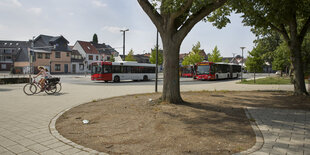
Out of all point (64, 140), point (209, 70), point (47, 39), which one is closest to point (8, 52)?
point (47, 39)

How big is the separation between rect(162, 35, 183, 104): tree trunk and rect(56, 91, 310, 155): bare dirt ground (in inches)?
26.3

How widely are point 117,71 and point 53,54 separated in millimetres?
37970

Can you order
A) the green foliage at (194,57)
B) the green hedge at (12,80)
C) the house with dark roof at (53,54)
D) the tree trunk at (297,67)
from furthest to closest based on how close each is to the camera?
the house with dark roof at (53,54), the green foliage at (194,57), the green hedge at (12,80), the tree trunk at (297,67)

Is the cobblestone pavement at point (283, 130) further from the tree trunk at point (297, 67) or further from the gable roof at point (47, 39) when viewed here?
the gable roof at point (47, 39)

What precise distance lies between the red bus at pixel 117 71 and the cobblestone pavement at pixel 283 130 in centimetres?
1940

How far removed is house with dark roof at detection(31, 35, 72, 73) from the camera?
5426 centimetres

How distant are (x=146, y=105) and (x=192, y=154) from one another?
4.47 m

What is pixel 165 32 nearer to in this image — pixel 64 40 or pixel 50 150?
pixel 50 150

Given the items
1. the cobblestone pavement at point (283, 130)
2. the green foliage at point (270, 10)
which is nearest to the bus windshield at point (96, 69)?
the green foliage at point (270, 10)

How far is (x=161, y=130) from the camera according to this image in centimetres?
519

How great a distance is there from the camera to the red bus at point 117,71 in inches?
977

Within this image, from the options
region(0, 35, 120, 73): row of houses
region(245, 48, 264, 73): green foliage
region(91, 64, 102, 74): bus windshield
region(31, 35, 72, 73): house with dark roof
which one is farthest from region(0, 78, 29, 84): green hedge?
region(31, 35, 72, 73): house with dark roof

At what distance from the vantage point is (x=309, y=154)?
3.79 meters

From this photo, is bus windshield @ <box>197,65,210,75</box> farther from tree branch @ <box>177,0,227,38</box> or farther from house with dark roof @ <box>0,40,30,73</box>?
house with dark roof @ <box>0,40,30,73</box>
